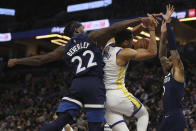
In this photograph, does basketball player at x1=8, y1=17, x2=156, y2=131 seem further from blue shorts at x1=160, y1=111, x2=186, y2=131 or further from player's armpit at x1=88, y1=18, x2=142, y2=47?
blue shorts at x1=160, y1=111, x2=186, y2=131

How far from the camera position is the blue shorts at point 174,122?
4.06 metres

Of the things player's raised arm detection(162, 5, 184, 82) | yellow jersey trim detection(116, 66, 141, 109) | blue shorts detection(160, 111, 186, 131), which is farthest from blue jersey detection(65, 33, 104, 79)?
blue shorts detection(160, 111, 186, 131)

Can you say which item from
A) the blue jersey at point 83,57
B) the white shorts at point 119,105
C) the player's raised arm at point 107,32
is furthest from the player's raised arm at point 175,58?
the blue jersey at point 83,57

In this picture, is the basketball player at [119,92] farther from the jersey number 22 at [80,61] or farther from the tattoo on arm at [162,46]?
the tattoo on arm at [162,46]

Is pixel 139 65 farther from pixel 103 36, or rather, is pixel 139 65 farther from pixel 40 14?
pixel 103 36

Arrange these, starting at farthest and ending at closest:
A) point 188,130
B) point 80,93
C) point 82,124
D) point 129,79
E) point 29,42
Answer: point 29,42, point 129,79, point 82,124, point 188,130, point 80,93

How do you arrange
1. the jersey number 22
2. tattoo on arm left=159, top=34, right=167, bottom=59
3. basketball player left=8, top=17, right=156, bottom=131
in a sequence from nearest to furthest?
basketball player left=8, top=17, right=156, bottom=131, the jersey number 22, tattoo on arm left=159, top=34, right=167, bottom=59

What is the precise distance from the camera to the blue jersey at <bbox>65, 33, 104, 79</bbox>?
3.51 m

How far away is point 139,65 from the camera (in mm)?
16984

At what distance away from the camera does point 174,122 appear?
4.08 meters

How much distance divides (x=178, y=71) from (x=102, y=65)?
1.19m

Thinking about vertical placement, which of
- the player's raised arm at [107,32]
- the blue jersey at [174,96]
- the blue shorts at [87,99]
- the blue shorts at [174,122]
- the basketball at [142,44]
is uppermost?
the player's raised arm at [107,32]

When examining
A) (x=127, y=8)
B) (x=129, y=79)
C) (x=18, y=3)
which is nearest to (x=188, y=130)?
(x=129, y=79)

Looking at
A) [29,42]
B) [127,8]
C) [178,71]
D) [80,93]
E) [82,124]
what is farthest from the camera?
[29,42]
